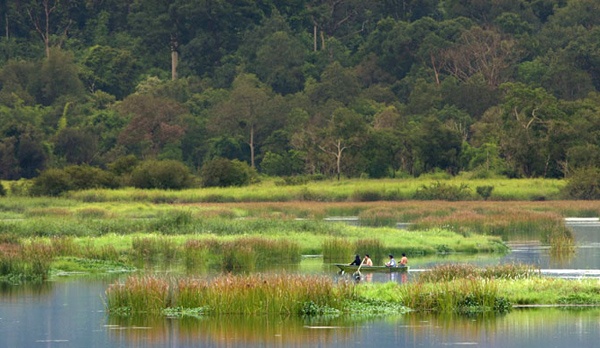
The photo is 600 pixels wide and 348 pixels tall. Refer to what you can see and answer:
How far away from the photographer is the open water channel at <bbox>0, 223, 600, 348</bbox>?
1219 inches

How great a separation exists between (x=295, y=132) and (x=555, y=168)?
22.4 metres

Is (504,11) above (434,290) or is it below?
above

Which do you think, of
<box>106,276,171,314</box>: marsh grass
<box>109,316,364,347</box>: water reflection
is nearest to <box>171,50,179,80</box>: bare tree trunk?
<box>106,276,171,314</box>: marsh grass

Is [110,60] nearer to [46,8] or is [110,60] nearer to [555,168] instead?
[46,8]

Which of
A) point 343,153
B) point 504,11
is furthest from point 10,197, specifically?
point 504,11

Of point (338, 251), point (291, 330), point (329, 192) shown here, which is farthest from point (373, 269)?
point (329, 192)

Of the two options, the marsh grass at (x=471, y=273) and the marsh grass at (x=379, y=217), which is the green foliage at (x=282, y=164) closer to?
the marsh grass at (x=379, y=217)

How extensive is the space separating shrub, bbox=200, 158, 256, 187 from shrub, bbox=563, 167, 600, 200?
2155cm

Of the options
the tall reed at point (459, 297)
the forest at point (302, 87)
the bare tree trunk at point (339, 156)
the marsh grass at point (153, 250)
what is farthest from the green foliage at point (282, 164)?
the tall reed at point (459, 297)

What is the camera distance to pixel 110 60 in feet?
429

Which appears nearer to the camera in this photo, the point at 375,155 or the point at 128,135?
the point at 375,155

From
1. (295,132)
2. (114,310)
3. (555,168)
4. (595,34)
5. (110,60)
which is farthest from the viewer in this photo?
(110,60)

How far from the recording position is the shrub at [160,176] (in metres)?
88.1

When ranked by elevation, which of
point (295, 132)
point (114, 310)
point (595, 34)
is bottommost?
point (114, 310)
